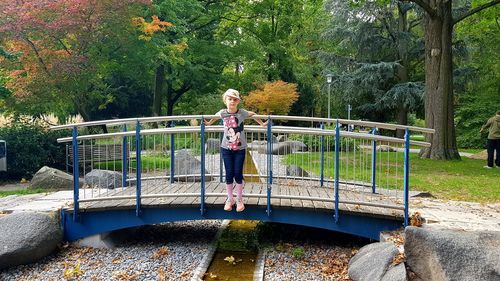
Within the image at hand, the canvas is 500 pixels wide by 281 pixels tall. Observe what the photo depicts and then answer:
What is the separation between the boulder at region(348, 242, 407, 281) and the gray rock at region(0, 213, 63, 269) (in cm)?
386

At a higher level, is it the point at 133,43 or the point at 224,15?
the point at 224,15

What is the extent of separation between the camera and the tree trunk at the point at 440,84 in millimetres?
15227

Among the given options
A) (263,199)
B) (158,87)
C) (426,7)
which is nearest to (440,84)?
(426,7)

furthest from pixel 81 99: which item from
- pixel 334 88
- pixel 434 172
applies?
pixel 334 88

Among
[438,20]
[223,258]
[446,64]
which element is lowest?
[223,258]

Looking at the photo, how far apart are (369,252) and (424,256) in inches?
43.3

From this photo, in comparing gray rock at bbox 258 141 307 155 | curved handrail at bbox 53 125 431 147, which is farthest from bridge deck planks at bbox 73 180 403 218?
gray rock at bbox 258 141 307 155

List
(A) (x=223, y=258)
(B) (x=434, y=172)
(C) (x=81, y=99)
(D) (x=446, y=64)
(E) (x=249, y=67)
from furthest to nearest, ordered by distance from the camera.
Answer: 1. (E) (x=249, y=67)
2. (C) (x=81, y=99)
3. (D) (x=446, y=64)
4. (B) (x=434, y=172)
5. (A) (x=223, y=258)

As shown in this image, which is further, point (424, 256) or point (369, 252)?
point (369, 252)

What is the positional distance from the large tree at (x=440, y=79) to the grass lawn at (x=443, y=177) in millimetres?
699

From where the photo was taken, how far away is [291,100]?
26938mm

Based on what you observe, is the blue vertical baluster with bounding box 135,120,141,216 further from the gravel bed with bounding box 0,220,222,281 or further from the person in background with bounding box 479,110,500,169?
the person in background with bounding box 479,110,500,169

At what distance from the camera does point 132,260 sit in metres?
6.01

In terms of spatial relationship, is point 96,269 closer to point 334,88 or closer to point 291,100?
point 291,100
